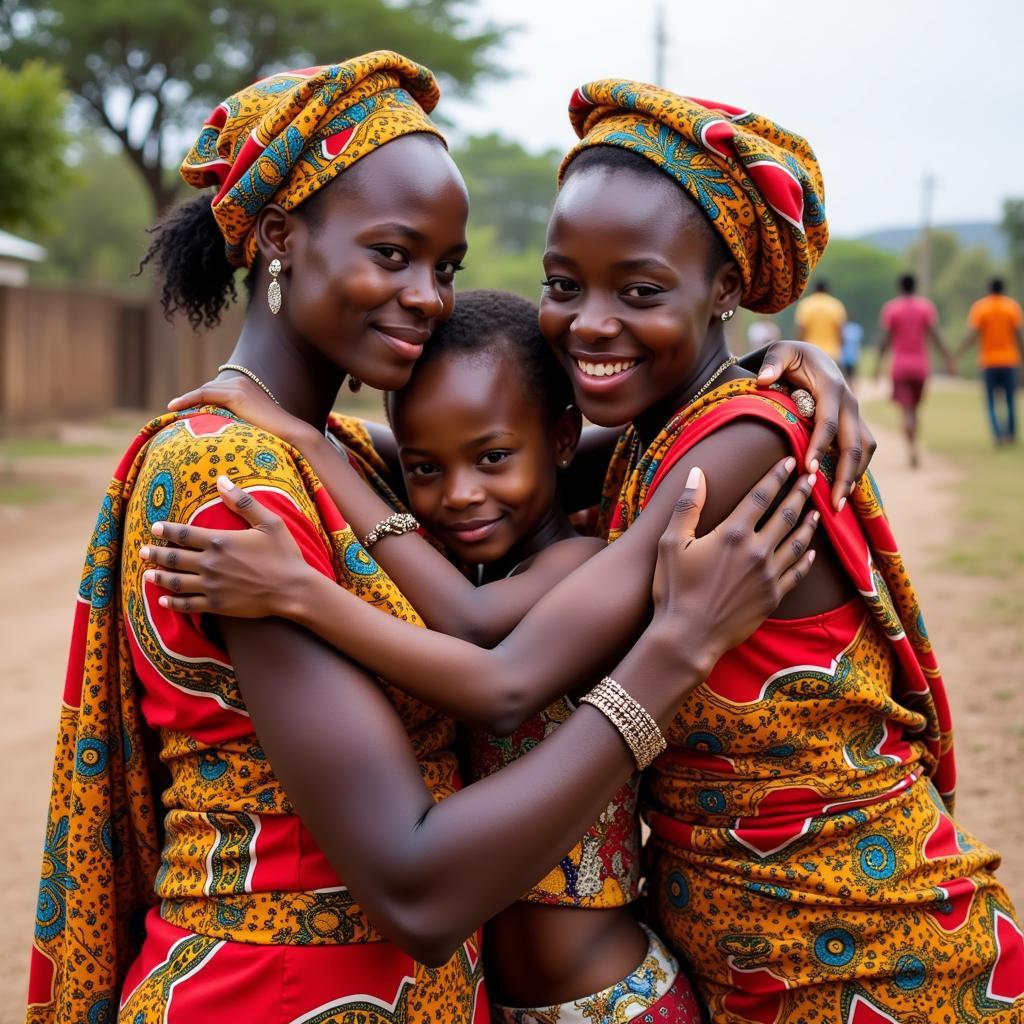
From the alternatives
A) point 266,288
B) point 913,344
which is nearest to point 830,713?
point 266,288

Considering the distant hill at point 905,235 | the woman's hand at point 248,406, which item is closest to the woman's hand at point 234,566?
the woman's hand at point 248,406

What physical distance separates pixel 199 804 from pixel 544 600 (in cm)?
65

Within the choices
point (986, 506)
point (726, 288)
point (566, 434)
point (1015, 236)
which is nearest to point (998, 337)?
point (986, 506)

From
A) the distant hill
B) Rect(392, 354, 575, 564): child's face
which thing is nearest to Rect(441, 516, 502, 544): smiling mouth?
Rect(392, 354, 575, 564): child's face

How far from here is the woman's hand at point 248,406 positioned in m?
2.09

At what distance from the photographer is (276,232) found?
2.23 meters

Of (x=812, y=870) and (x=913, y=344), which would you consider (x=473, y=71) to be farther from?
(x=812, y=870)

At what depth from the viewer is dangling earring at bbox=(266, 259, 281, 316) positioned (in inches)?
88.0

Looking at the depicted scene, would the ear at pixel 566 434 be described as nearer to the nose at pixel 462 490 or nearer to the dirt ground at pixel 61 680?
the nose at pixel 462 490

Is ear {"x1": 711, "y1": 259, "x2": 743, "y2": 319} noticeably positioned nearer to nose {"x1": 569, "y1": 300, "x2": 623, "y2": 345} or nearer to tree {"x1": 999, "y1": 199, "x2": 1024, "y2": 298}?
nose {"x1": 569, "y1": 300, "x2": 623, "y2": 345}

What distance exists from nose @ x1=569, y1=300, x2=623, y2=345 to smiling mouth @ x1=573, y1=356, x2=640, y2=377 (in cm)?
4

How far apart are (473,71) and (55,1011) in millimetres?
21943

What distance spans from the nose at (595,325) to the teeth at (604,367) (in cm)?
4

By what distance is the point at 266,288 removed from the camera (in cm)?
Answer: 228
